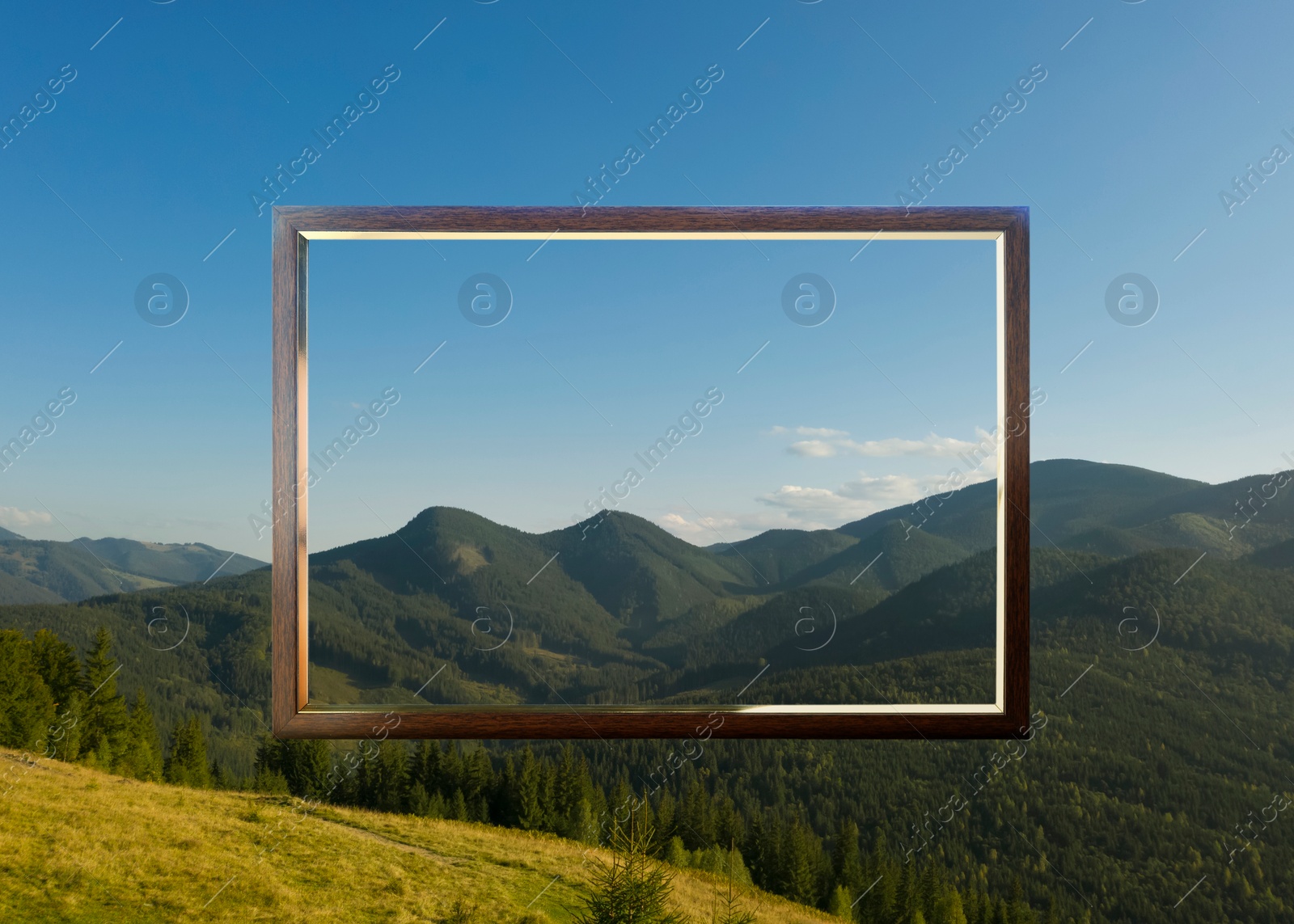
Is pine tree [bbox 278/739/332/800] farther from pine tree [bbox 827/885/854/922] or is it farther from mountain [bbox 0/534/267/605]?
pine tree [bbox 827/885/854/922]

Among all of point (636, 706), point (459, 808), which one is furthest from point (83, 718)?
point (636, 706)

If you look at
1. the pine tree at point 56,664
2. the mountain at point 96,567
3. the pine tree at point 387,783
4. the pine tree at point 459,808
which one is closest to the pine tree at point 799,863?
the pine tree at point 459,808

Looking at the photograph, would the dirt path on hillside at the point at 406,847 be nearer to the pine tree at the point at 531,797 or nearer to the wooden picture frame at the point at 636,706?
the pine tree at the point at 531,797

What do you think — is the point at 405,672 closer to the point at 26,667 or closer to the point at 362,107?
the point at 362,107

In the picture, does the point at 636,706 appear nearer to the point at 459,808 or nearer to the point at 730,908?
the point at 730,908

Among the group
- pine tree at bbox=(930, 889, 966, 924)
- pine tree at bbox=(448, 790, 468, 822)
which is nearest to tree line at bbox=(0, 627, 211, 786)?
pine tree at bbox=(448, 790, 468, 822)

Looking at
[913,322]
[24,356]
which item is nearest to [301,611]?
[913,322]
